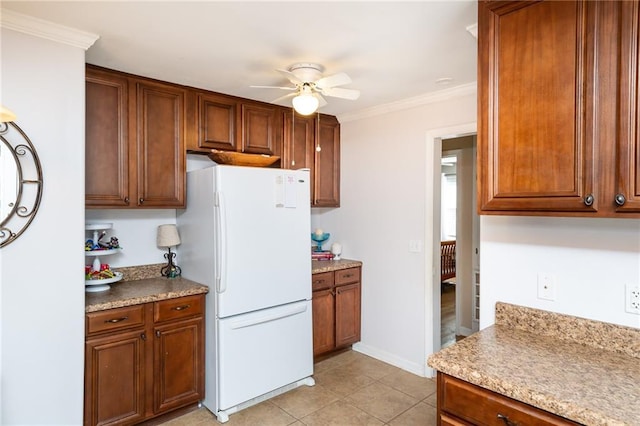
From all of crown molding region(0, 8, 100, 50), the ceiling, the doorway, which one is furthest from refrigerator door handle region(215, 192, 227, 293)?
the doorway

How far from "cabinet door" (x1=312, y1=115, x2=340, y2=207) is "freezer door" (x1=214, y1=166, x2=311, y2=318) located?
73 centimetres

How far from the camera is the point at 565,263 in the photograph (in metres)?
1.67

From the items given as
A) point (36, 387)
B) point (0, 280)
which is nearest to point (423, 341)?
point (36, 387)

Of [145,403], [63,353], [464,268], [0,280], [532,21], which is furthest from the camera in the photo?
[464,268]

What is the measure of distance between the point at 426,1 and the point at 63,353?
258cm

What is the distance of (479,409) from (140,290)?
2230mm

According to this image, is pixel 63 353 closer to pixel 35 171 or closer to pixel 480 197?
pixel 35 171

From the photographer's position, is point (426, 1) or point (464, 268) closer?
point (426, 1)

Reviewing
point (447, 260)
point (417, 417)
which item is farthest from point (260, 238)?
point (447, 260)

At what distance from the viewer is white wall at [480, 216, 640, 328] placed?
1.52 m

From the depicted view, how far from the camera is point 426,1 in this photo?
1.73 metres

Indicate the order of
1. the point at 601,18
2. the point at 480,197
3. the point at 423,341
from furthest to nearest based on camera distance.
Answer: the point at 423,341 → the point at 480,197 → the point at 601,18

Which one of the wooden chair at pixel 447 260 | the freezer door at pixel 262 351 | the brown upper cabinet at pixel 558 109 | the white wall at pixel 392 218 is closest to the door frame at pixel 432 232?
the white wall at pixel 392 218

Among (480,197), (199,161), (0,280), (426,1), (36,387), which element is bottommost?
(36,387)
